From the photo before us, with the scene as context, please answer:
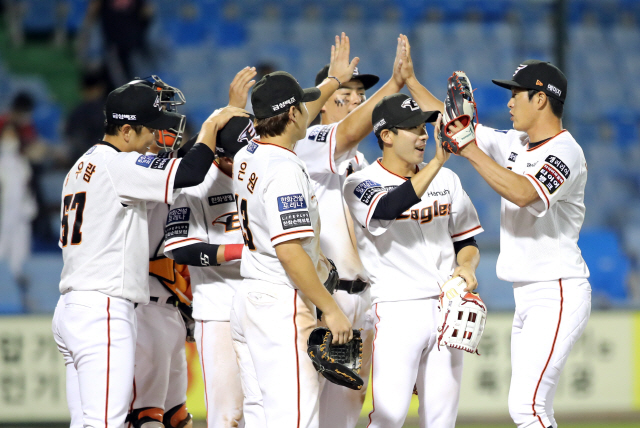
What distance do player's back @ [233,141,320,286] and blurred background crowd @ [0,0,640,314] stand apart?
5.94m

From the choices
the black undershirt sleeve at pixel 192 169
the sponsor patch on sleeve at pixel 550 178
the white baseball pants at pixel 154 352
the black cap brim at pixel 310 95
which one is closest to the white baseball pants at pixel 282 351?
the black undershirt sleeve at pixel 192 169

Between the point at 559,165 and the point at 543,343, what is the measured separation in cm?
90

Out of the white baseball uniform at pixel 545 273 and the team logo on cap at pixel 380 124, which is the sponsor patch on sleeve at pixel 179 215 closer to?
the team logo on cap at pixel 380 124

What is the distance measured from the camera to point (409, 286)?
3.96m

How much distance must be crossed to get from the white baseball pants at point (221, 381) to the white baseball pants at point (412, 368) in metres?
0.76

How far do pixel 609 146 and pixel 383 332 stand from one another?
8227 mm

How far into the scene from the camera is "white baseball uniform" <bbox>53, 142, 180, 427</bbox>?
11.8 ft

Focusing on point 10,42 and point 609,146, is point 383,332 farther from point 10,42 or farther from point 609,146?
point 10,42

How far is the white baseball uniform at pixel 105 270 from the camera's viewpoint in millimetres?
3596

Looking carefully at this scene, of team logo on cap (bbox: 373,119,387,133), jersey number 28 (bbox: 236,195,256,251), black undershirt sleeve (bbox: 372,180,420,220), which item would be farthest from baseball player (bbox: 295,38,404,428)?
jersey number 28 (bbox: 236,195,256,251)

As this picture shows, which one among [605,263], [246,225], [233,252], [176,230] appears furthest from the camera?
[605,263]

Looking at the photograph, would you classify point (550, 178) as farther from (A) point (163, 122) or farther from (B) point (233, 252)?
(A) point (163, 122)

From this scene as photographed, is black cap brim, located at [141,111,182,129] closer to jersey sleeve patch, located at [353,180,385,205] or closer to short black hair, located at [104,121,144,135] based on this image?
short black hair, located at [104,121,144,135]

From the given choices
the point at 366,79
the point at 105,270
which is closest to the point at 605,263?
the point at 366,79
